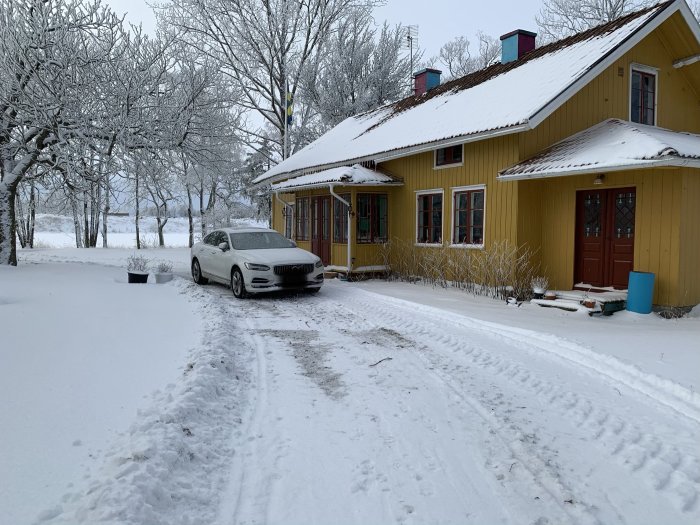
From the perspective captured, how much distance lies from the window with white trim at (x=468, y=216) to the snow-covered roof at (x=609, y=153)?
154 cm

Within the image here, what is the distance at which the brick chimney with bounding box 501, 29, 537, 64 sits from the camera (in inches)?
615

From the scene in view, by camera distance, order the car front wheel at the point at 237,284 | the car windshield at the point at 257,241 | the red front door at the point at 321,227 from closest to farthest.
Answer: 1. the car front wheel at the point at 237,284
2. the car windshield at the point at 257,241
3. the red front door at the point at 321,227

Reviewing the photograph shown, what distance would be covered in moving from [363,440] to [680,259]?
27.7 ft

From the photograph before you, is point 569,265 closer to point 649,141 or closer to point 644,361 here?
point 649,141

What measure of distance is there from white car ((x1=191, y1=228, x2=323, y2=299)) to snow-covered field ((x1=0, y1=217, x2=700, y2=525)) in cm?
290

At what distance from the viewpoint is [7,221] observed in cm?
1416

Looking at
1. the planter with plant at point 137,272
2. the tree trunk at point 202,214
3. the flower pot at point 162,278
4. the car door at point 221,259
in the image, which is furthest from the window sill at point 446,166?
the tree trunk at point 202,214

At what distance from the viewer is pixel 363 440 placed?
157 inches

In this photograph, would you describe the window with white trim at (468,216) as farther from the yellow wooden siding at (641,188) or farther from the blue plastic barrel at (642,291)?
the blue plastic barrel at (642,291)

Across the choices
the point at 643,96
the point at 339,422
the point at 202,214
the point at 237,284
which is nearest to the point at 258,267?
the point at 237,284

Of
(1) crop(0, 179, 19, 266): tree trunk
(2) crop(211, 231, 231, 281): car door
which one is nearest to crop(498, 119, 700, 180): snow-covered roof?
(2) crop(211, 231, 231, 281): car door

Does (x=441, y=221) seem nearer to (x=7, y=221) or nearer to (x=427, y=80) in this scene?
(x=427, y=80)

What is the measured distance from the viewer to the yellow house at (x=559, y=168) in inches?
388

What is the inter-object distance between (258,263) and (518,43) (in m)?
10.8
